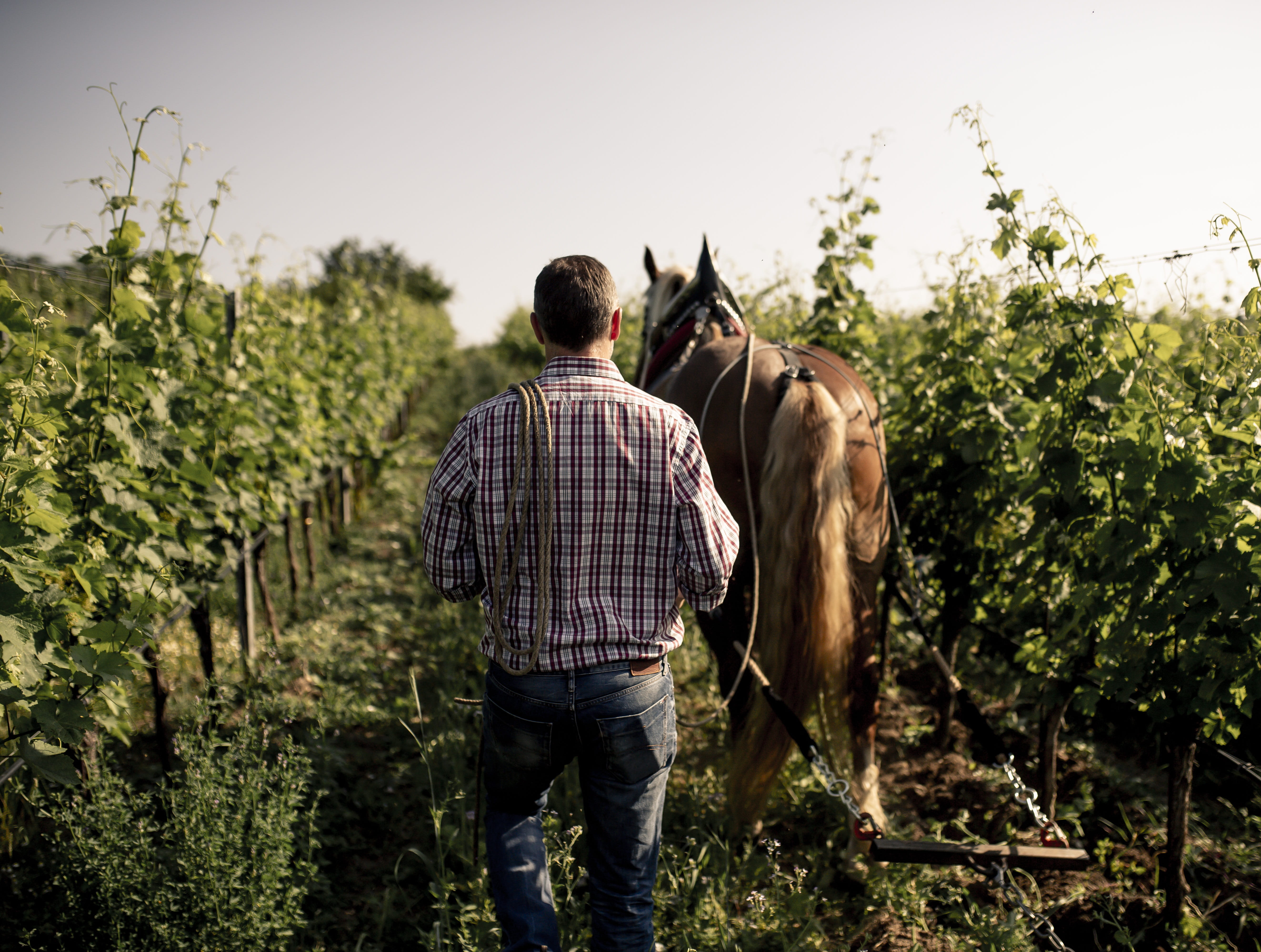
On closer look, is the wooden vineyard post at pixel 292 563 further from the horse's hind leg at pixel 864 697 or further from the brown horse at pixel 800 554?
the horse's hind leg at pixel 864 697

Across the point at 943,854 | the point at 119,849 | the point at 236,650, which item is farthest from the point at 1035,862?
the point at 236,650

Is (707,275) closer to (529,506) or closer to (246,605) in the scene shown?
(529,506)

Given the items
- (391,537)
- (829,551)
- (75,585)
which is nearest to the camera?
(75,585)

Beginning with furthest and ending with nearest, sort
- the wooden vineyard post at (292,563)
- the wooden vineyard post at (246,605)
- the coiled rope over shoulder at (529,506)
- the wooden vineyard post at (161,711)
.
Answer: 1. the wooden vineyard post at (292,563)
2. the wooden vineyard post at (246,605)
3. the wooden vineyard post at (161,711)
4. the coiled rope over shoulder at (529,506)

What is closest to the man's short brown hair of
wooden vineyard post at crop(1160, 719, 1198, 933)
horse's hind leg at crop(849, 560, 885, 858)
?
horse's hind leg at crop(849, 560, 885, 858)

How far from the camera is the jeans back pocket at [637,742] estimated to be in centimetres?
164

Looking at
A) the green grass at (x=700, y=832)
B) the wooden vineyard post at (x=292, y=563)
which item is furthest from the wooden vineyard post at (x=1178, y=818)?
the wooden vineyard post at (x=292, y=563)

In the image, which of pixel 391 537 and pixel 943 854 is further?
pixel 391 537

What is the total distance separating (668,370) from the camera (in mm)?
3729

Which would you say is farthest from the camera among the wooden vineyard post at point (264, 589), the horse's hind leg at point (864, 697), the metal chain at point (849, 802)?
the wooden vineyard post at point (264, 589)

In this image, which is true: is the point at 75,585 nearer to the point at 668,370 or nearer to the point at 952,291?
the point at 668,370

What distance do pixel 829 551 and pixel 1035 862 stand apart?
3.65ft

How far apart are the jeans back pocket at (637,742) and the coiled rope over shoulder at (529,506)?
Result: 0.24 metres

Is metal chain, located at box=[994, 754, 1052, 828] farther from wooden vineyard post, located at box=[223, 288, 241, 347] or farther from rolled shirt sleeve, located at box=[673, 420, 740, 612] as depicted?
wooden vineyard post, located at box=[223, 288, 241, 347]
